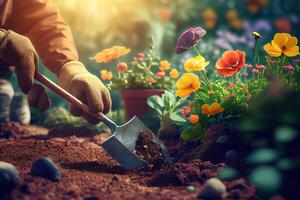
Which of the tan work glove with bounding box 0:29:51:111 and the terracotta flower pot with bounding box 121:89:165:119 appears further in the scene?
the terracotta flower pot with bounding box 121:89:165:119

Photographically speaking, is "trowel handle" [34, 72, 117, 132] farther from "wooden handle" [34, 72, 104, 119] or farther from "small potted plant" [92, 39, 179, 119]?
"small potted plant" [92, 39, 179, 119]

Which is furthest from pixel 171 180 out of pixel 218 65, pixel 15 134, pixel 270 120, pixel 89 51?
pixel 89 51

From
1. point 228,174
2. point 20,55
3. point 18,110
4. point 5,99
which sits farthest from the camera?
point 18,110

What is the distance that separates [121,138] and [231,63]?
2.59 ft

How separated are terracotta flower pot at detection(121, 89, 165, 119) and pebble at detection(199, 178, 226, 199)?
67.7 inches

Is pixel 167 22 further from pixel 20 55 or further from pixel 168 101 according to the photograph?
pixel 20 55

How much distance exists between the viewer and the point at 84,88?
2.69 m

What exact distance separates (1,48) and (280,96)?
157cm

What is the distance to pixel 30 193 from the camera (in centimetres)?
182

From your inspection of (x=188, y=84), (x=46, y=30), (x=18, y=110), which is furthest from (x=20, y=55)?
(x=18, y=110)

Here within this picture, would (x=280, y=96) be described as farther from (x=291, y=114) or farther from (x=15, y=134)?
(x=15, y=134)

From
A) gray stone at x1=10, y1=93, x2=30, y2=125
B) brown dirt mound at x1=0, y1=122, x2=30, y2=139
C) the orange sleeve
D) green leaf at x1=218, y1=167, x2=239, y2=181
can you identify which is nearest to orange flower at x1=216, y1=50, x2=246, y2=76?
green leaf at x1=218, y1=167, x2=239, y2=181

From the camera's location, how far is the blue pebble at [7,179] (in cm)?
182

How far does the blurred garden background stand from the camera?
558 centimetres
